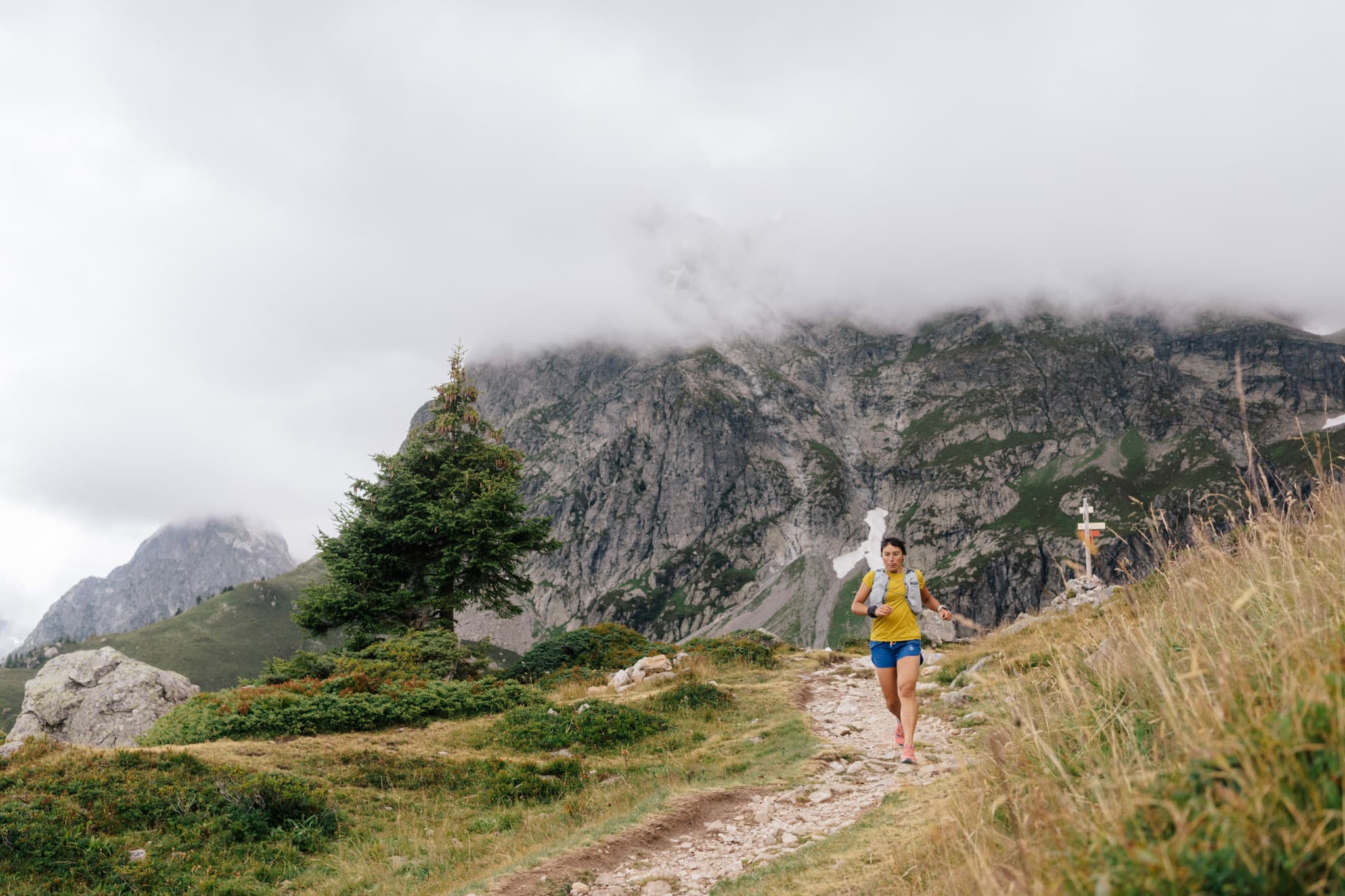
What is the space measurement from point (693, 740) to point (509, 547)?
14595 millimetres

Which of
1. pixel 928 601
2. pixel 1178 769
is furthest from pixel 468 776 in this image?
pixel 1178 769

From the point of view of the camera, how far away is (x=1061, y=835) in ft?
10.8

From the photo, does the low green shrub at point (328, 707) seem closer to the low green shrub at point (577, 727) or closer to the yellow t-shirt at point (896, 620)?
the low green shrub at point (577, 727)

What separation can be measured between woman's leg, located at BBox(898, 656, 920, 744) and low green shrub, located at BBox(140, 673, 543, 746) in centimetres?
1089

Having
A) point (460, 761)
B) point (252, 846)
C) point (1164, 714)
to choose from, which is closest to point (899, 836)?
point (1164, 714)

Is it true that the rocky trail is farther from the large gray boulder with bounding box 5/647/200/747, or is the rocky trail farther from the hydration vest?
the large gray boulder with bounding box 5/647/200/747

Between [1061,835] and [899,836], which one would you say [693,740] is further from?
[1061,835]

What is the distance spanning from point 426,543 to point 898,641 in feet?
71.9

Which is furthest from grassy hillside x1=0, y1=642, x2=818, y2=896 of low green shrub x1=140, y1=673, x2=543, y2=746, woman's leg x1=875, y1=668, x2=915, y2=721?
woman's leg x1=875, y1=668, x2=915, y2=721

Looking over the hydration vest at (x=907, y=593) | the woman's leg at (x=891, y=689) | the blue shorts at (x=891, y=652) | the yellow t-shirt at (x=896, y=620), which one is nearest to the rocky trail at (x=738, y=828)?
the woman's leg at (x=891, y=689)

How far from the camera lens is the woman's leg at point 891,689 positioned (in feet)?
32.0

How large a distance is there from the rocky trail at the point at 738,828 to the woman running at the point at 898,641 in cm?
63

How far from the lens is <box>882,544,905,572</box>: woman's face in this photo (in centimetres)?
971

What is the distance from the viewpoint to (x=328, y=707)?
15.3m
